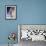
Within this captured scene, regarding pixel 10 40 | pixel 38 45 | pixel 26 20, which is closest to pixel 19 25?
pixel 26 20

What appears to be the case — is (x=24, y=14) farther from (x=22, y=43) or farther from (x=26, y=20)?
(x=22, y=43)

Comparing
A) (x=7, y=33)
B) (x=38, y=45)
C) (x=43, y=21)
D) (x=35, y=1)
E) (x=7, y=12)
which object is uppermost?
(x=35, y=1)

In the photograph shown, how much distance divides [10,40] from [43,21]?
131 centimetres

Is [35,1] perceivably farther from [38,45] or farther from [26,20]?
[38,45]

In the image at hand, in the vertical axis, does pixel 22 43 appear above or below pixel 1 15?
below

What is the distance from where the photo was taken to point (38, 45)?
13.6 feet

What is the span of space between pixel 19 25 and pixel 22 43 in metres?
0.63

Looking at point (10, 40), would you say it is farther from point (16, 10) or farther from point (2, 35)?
point (16, 10)

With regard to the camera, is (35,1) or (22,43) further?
(35,1)

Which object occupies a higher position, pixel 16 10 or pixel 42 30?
pixel 16 10

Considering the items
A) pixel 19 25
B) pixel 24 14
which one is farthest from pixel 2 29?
pixel 24 14

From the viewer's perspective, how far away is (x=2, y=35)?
15.2 ft

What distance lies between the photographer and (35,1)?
15.3 ft

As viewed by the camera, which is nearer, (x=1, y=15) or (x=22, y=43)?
(x=22, y=43)
